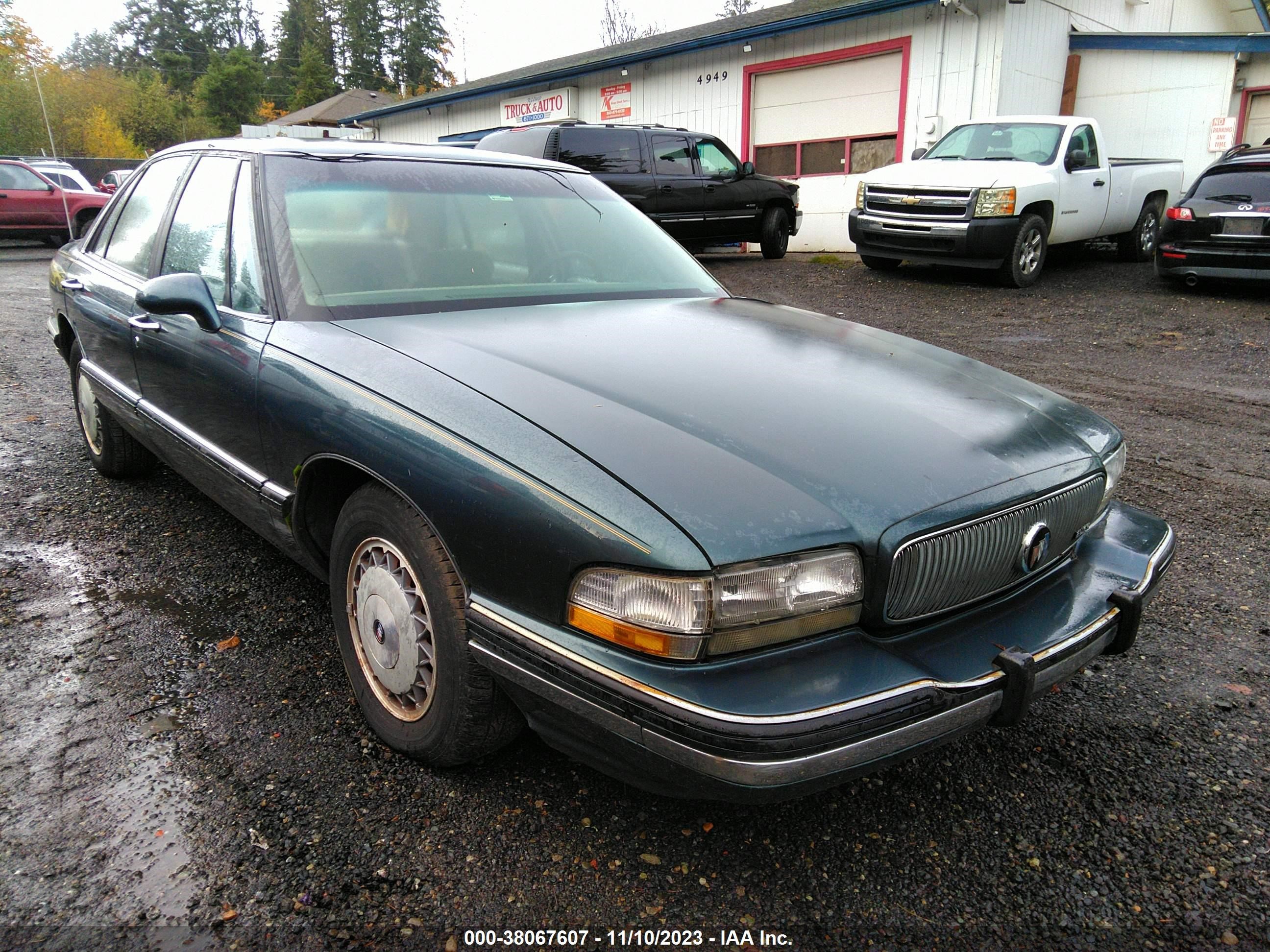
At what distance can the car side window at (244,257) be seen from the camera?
276 centimetres

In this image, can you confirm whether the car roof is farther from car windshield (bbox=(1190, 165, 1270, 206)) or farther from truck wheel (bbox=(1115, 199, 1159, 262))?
truck wheel (bbox=(1115, 199, 1159, 262))

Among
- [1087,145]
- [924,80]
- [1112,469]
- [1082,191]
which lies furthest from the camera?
[924,80]

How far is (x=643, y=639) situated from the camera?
1687 mm

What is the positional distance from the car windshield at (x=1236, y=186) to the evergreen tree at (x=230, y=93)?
62.4 metres

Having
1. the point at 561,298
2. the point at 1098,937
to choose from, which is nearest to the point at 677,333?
the point at 561,298

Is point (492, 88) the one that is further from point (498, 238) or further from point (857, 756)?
point (857, 756)

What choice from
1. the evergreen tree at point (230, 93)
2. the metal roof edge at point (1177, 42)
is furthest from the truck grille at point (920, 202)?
the evergreen tree at point (230, 93)

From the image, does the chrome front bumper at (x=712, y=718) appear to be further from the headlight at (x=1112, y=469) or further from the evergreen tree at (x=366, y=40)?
the evergreen tree at (x=366, y=40)

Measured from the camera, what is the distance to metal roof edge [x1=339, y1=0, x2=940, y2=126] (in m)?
13.6

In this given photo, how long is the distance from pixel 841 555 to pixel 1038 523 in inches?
25.3

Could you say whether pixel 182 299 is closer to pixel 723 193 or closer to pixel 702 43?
pixel 723 193

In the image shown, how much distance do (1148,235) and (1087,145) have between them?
7.22 feet

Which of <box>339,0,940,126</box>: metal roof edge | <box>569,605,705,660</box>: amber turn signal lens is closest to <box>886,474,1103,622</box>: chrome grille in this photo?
<box>569,605,705,660</box>: amber turn signal lens

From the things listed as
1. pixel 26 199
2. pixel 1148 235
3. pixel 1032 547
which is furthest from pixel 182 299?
pixel 26 199
